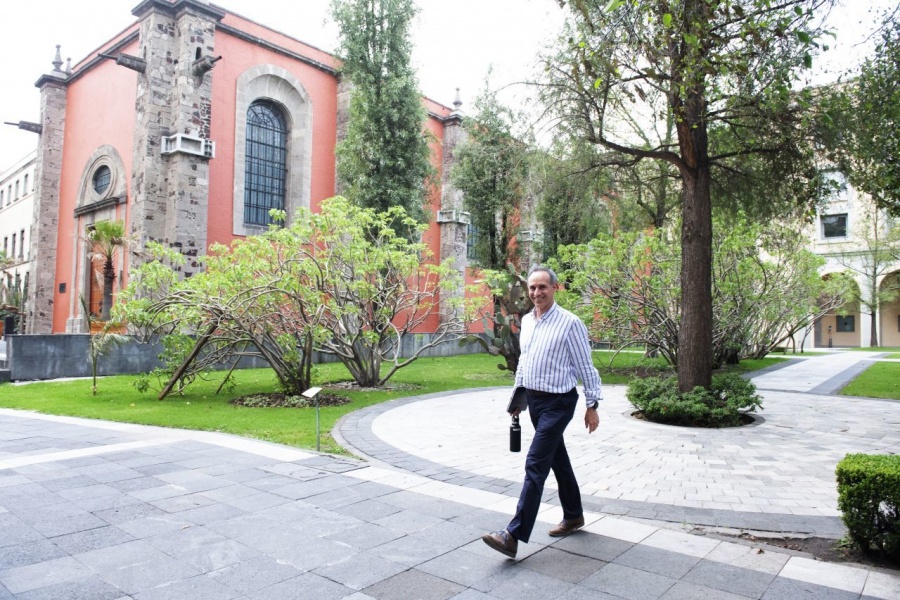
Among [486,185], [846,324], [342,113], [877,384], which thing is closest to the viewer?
[877,384]

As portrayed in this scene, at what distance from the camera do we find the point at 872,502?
3500 mm

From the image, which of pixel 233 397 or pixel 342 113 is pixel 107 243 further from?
pixel 233 397

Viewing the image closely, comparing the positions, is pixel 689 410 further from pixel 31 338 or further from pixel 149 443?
pixel 31 338

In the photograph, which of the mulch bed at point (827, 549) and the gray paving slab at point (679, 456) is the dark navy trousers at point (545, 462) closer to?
the gray paving slab at point (679, 456)

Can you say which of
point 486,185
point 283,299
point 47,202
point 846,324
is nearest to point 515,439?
point 283,299

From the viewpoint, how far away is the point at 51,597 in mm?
2977

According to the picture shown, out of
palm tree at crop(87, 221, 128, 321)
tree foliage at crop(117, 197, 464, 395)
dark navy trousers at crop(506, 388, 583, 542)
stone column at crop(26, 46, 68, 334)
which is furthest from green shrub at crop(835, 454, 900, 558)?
stone column at crop(26, 46, 68, 334)

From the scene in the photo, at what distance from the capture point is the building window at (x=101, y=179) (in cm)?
2167

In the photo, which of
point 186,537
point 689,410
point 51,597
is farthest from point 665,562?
point 689,410

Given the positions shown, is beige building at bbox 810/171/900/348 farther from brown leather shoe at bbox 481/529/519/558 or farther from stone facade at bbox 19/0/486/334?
brown leather shoe at bbox 481/529/519/558

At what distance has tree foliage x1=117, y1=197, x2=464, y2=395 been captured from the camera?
33.5ft

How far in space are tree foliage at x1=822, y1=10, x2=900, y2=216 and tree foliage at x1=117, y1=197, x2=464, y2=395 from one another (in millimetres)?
7369

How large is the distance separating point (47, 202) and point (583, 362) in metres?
27.2

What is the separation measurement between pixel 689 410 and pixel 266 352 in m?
7.21
